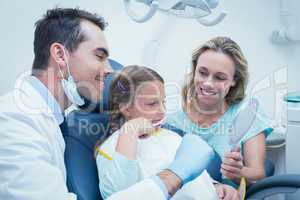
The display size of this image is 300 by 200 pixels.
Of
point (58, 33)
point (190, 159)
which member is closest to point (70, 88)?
point (58, 33)

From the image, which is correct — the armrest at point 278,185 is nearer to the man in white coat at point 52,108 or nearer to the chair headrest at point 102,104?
the man in white coat at point 52,108

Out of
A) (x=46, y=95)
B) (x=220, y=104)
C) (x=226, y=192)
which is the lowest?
(x=226, y=192)

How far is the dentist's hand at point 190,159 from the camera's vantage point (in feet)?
3.39

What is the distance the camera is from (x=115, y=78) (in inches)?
51.2

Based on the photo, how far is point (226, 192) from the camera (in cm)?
110

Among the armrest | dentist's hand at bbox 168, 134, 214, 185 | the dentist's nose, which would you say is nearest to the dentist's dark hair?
the dentist's nose

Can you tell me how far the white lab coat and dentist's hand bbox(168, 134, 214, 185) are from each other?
1.11 feet

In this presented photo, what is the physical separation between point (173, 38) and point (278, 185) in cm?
115

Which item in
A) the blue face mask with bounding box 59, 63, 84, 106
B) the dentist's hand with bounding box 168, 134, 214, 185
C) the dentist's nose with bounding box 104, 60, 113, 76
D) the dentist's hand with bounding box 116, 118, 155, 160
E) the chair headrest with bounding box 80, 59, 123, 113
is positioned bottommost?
the dentist's hand with bounding box 168, 134, 214, 185

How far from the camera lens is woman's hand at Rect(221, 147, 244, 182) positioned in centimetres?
116

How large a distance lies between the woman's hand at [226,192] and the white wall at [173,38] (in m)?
0.69

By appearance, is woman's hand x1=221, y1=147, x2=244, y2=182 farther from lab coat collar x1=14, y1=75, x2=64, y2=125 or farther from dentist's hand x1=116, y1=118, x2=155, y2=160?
lab coat collar x1=14, y1=75, x2=64, y2=125

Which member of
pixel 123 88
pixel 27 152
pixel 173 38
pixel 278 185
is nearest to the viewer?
pixel 27 152

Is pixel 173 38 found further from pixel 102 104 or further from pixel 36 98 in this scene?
pixel 36 98
